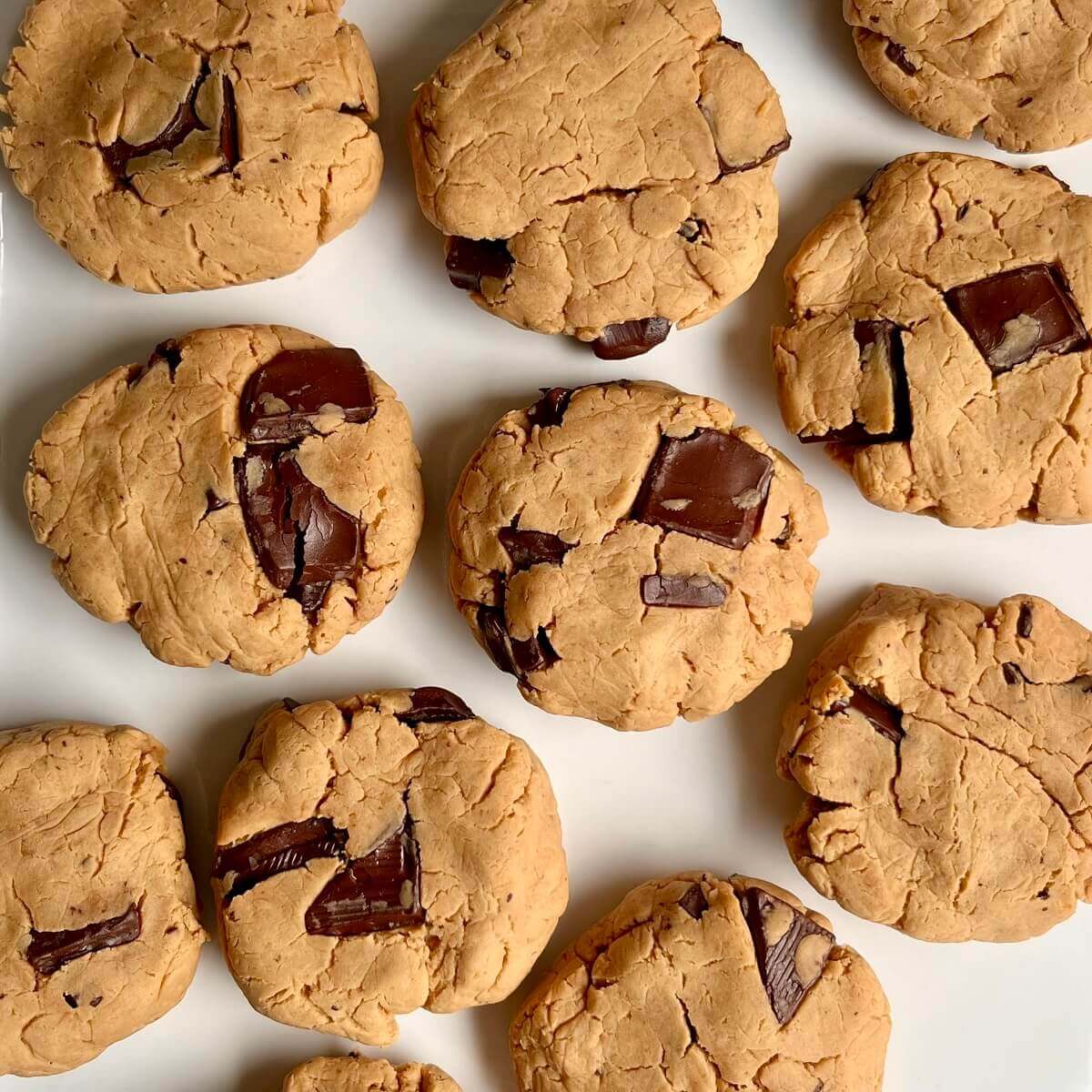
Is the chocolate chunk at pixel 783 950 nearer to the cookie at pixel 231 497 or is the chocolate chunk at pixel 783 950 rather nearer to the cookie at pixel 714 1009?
the cookie at pixel 714 1009

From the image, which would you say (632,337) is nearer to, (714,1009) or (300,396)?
(300,396)

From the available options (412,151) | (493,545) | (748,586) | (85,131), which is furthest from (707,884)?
(85,131)

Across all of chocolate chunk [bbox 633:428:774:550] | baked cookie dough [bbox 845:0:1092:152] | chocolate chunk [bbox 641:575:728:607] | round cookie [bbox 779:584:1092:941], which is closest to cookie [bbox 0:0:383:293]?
chocolate chunk [bbox 633:428:774:550]

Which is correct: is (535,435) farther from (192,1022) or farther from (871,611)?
(192,1022)

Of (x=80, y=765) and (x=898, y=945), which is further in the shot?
(x=898, y=945)

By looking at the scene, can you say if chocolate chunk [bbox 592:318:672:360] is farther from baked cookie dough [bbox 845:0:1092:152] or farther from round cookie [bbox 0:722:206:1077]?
round cookie [bbox 0:722:206:1077]

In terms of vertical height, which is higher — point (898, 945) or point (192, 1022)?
point (192, 1022)
